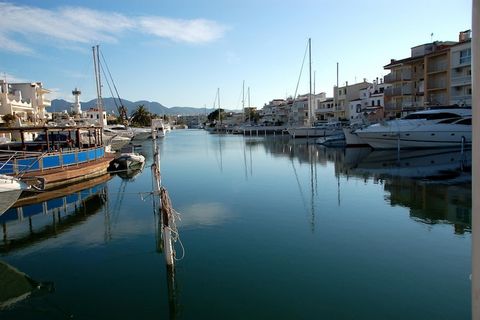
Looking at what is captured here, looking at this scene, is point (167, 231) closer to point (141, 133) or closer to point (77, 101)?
point (141, 133)

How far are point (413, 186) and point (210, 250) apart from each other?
1528 cm

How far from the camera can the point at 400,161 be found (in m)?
34.1

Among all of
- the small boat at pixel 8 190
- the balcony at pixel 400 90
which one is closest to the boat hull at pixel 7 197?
the small boat at pixel 8 190

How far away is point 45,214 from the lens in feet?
55.9

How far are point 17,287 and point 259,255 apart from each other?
6.45 meters

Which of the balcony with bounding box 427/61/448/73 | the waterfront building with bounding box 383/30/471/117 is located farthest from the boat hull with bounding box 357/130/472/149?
the balcony with bounding box 427/61/448/73

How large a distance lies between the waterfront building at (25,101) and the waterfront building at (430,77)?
56134 mm

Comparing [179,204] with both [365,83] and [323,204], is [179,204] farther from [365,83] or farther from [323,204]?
[365,83]

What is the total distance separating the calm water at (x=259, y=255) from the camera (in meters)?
8.38

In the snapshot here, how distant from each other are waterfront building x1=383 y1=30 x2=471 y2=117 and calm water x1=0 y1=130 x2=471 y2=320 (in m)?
31.4

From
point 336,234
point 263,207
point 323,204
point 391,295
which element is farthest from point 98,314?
point 323,204

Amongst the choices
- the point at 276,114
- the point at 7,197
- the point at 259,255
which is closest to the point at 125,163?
the point at 7,197

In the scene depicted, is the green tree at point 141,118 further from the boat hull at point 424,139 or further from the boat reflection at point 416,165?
the boat reflection at point 416,165

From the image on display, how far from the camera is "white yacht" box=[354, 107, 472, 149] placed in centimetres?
4125
